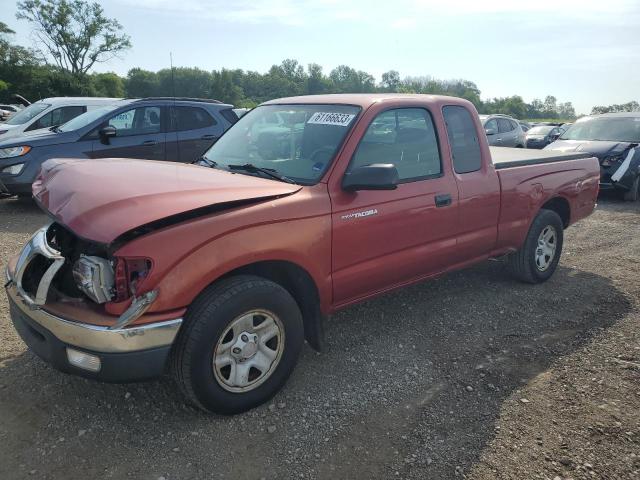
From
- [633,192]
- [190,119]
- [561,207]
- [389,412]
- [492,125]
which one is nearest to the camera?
[389,412]

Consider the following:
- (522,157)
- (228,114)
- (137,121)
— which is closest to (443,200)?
(522,157)

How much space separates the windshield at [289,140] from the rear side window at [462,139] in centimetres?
99

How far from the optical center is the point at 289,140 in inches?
145

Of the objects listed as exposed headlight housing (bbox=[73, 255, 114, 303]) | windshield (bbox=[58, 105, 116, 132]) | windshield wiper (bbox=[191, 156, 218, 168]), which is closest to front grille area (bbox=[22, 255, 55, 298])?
exposed headlight housing (bbox=[73, 255, 114, 303])

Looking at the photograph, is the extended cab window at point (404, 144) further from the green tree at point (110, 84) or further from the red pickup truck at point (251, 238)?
the green tree at point (110, 84)

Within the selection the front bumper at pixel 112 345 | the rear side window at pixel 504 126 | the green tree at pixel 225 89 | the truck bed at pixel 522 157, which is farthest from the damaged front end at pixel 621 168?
the green tree at pixel 225 89

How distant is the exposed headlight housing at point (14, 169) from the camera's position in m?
7.58

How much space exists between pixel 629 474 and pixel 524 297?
2.44m

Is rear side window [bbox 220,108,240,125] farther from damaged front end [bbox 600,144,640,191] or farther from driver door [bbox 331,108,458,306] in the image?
damaged front end [bbox 600,144,640,191]

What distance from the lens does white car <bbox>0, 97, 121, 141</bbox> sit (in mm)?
9609

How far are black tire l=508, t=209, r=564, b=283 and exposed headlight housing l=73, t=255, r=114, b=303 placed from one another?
12.7 ft

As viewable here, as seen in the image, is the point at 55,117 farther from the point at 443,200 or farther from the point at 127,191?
the point at 443,200

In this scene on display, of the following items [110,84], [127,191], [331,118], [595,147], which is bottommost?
[595,147]

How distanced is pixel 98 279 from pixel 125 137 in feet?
20.5
